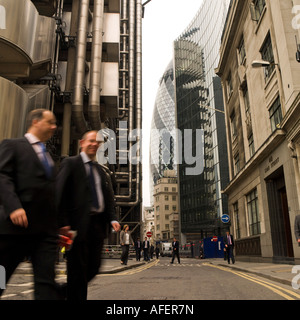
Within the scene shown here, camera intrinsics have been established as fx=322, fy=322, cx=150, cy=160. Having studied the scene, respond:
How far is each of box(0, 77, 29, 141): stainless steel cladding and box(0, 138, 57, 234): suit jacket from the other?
480 inches

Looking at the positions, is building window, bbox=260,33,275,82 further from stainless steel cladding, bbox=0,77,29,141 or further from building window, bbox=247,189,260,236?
stainless steel cladding, bbox=0,77,29,141

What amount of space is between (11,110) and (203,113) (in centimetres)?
6332

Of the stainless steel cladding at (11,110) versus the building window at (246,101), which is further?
the building window at (246,101)

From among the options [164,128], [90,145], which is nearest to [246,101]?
[90,145]

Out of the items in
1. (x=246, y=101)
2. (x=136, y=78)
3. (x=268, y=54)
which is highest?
(x=136, y=78)

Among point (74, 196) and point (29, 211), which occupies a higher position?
point (74, 196)

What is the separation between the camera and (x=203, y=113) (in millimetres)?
74375

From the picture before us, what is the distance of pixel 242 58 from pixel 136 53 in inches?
1346

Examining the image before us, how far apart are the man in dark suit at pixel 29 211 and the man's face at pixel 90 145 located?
0.90 metres

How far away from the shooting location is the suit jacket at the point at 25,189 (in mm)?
2602

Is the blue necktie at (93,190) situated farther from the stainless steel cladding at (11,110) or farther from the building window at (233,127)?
the building window at (233,127)

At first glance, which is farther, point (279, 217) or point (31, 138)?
point (279, 217)

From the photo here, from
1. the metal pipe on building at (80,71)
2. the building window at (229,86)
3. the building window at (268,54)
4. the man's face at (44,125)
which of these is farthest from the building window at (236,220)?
the man's face at (44,125)

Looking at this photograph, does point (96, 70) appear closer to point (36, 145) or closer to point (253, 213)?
point (253, 213)
